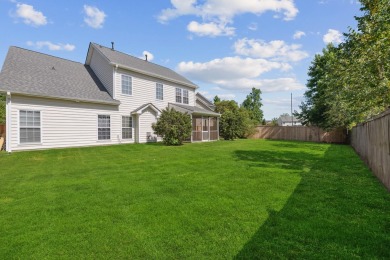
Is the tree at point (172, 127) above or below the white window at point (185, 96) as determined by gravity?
below

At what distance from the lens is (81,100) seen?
15195 mm

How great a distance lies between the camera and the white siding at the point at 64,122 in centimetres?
1278

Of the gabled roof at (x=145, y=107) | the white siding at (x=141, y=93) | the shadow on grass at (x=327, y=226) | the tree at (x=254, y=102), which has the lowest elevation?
the shadow on grass at (x=327, y=226)

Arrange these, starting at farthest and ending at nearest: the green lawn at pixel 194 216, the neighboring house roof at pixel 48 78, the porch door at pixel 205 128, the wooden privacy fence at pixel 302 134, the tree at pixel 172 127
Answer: the wooden privacy fence at pixel 302 134, the porch door at pixel 205 128, the tree at pixel 172 127, the neighboring house roof at pixel 48 78, the green lawn at pixel 194 216

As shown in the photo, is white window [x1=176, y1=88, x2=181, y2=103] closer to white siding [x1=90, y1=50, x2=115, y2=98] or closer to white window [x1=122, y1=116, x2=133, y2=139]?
white window [x1=122, y1=116, x2=133, y2=139]

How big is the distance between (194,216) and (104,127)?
47.6 feet

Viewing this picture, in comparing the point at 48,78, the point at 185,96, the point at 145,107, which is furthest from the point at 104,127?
the point at 185,96

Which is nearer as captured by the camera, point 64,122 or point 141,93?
point 64,122

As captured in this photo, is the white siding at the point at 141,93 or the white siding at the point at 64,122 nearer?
the white siding at the point at 64,122

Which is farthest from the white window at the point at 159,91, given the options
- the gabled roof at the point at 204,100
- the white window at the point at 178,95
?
the gabled roof at the point at 204,100

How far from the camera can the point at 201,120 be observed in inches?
904

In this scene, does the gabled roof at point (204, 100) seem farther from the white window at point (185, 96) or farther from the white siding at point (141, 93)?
the white siding at point (141, 93)

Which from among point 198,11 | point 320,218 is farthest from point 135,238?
point 198,11

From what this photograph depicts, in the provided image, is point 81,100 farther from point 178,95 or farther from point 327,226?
point 327,226
